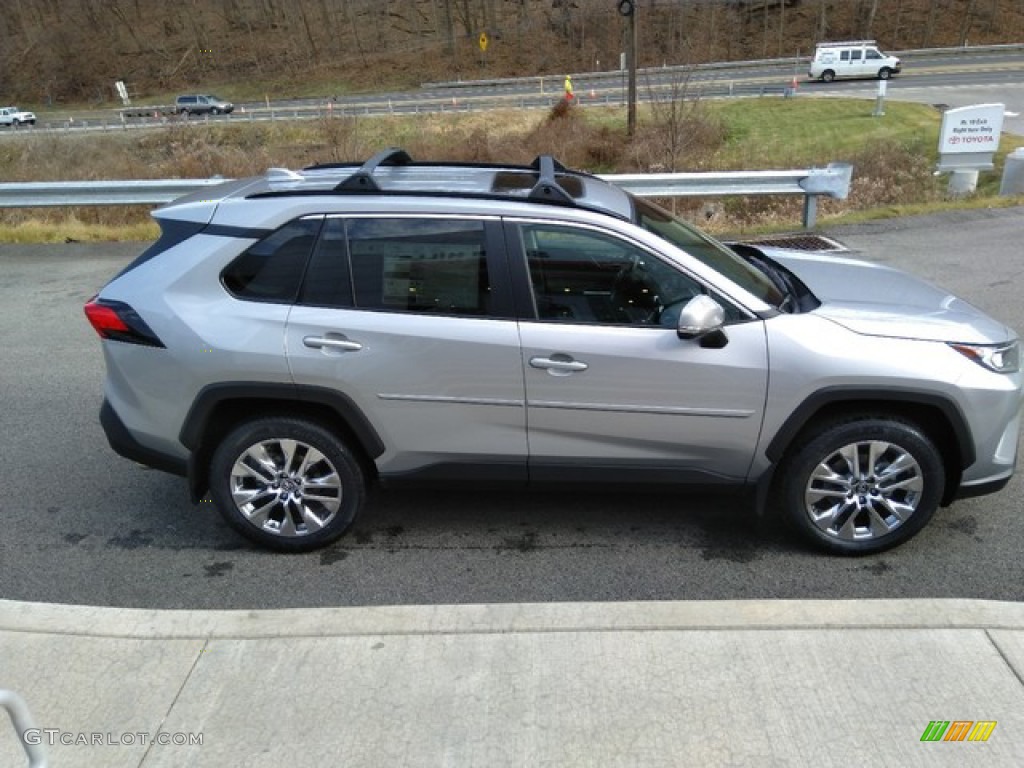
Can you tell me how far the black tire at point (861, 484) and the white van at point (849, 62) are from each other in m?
39.3

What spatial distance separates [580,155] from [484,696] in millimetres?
24495

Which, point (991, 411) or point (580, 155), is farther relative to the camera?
point (580, 155)

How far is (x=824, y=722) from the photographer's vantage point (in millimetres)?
2555

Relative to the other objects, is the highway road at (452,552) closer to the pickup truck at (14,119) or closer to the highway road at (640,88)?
the highway road at (640,88)

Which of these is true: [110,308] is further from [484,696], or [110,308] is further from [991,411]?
[991,411]

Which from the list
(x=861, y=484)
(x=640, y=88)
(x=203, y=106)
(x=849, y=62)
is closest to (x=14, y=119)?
(x=203, y=106)

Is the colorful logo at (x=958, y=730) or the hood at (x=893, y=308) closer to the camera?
the colorful logo at (x=958, y=730)

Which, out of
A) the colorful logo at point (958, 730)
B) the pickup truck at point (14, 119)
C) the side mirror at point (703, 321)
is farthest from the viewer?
the pickup truck at point (14, 119)

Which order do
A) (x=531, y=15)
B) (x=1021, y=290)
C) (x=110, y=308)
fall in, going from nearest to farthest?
(x=110, y=308) → (x=1021, y=290) → (x=531, y=15)

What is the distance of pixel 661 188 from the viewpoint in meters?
10.3

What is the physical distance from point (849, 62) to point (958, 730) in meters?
41.1

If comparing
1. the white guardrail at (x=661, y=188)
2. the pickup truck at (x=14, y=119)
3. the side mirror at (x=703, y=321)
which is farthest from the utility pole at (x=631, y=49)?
the pickup truck at (x=14, y=119)

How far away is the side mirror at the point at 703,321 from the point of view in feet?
10.7

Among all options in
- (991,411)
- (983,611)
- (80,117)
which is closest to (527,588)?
(983,611)
